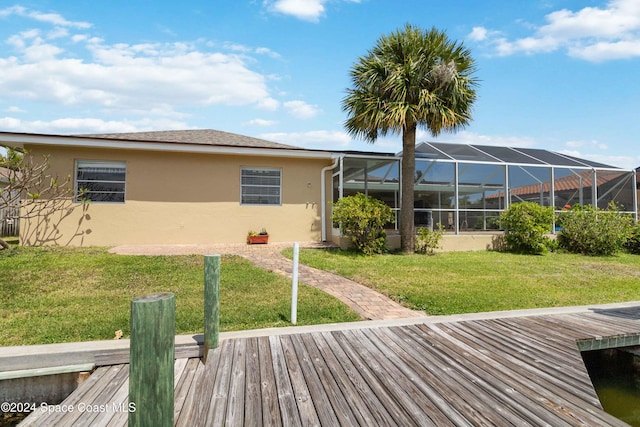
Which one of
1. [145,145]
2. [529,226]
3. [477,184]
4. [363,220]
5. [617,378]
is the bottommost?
[617,378]

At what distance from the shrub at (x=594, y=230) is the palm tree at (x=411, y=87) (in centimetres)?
626

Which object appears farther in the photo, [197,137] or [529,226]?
[197,137]

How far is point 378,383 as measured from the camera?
8.85 feet

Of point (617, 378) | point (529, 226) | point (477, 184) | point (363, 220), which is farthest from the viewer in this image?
point (477, 184)

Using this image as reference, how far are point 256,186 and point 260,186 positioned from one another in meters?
0.15

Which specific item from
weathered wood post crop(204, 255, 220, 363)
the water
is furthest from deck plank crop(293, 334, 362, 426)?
the water

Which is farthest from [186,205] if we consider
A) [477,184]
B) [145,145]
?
[477,184]

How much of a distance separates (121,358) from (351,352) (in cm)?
230

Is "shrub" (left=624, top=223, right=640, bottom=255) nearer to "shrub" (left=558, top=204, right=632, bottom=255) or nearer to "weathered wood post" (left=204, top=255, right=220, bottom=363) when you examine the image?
"shrub" (left=558, top=204, right=632, bottom=255)

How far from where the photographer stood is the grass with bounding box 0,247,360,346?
13.5 ft

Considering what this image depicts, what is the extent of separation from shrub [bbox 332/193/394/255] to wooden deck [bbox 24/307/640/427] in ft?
19.8

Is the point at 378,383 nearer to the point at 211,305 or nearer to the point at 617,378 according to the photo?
the point at 211,305

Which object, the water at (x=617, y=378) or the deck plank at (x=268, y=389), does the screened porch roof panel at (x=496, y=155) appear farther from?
the deck plank at (x=268, y=389)

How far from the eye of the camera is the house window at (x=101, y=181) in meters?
10.6
